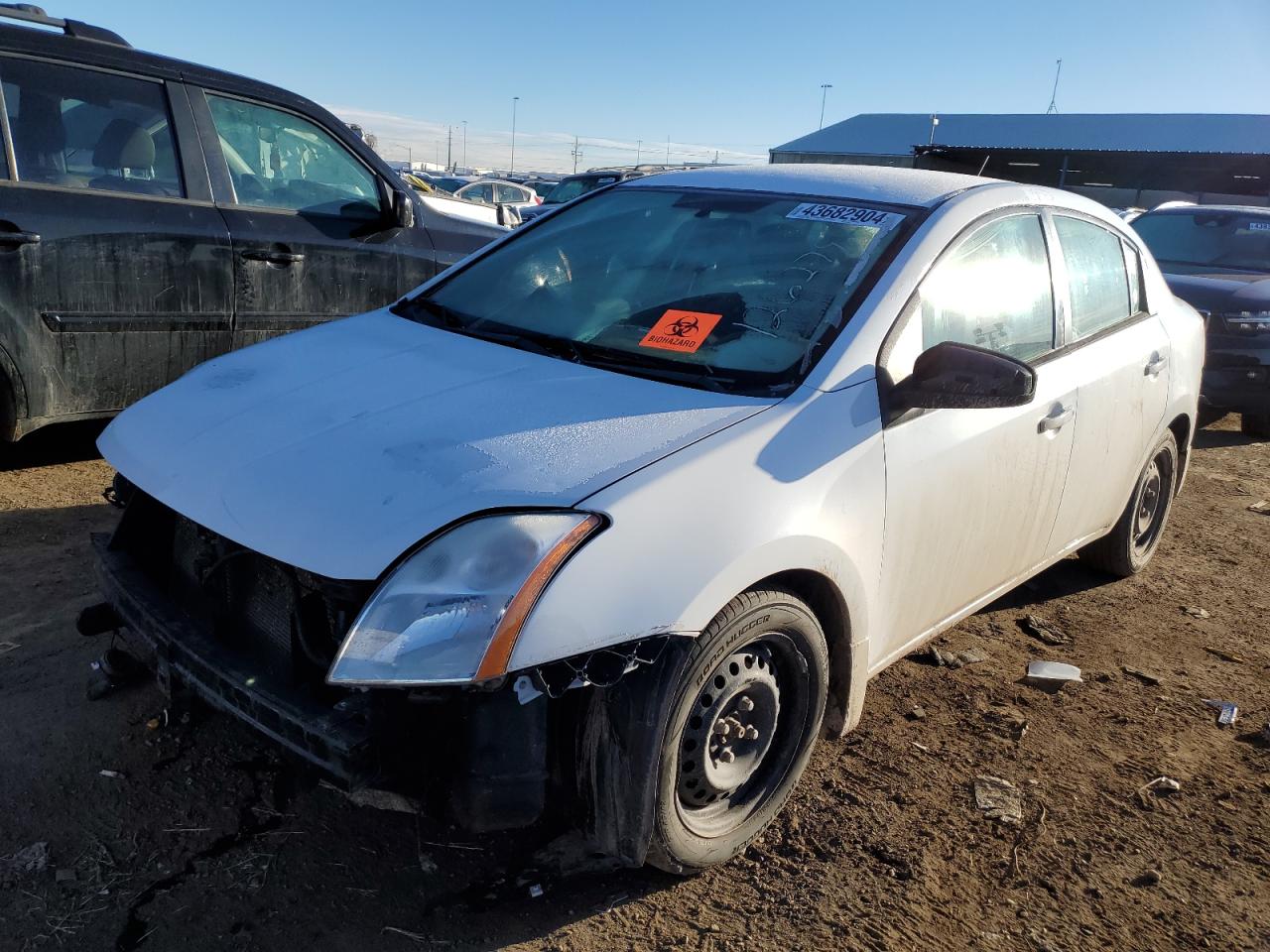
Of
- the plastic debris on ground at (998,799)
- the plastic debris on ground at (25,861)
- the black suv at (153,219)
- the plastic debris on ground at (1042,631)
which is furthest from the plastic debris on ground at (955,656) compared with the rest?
the black suv at (153,219)

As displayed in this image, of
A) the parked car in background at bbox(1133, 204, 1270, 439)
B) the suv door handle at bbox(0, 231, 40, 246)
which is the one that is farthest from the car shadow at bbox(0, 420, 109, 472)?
the parked car in background at bbox(1133, 204, 1270, 439)

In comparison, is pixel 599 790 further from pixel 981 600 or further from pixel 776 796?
pixel 981 600

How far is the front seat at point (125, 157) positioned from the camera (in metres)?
4.43

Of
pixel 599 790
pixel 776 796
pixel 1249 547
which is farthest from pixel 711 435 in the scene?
pixel 1249 547

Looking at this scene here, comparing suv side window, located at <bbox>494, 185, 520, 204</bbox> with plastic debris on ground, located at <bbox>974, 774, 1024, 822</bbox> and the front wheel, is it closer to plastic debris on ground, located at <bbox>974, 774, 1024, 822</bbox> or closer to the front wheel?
plastic debris on ground, located at <bbox>974, 774, 1024, 822</bbox>

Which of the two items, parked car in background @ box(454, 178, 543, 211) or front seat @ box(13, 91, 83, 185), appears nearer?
front seat @ box(13, 91, 83, 185)

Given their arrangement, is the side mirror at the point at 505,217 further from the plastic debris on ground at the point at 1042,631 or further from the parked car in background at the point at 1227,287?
the parked car in background at the point at 1227,287

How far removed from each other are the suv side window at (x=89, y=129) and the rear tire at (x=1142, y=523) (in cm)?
454

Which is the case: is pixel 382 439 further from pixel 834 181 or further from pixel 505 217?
pixel 505 217

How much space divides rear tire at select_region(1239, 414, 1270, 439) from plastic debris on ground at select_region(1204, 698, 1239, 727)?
5.28 meters

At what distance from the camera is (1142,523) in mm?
4723

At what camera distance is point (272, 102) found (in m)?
5.04

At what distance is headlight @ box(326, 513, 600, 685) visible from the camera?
191cm

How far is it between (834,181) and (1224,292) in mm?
5747
